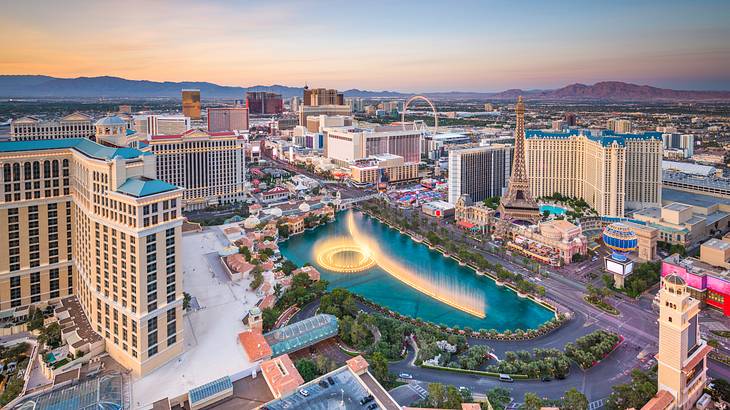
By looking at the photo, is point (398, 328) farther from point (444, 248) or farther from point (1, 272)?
point (1, 272)

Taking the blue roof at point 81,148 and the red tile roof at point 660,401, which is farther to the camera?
the blue roof at point 81,148

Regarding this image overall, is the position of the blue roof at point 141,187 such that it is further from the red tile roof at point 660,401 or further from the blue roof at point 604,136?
the blue roof at point 604,136

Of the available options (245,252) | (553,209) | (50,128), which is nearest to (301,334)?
(245,252)

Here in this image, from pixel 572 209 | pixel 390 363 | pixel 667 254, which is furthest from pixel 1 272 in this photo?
pixel 572 209

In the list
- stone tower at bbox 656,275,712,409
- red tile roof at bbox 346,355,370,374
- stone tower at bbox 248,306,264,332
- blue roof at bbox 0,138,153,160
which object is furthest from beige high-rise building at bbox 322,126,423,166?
stone tower at bbox 656,275,712,409

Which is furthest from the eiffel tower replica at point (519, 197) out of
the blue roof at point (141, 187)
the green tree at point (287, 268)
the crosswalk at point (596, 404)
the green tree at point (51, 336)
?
the green tree at point (51, 336)

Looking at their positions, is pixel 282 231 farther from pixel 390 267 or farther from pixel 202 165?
pixel 202 165
